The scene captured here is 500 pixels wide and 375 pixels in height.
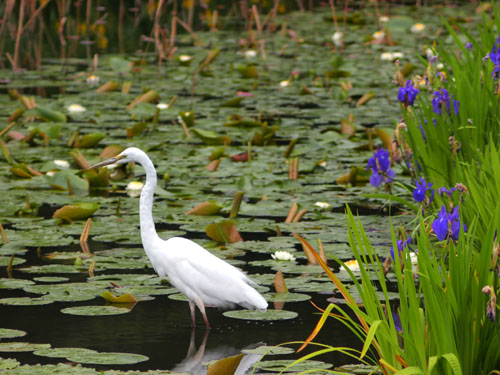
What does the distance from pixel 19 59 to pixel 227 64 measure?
2.21m

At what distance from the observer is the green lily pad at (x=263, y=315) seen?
372cm

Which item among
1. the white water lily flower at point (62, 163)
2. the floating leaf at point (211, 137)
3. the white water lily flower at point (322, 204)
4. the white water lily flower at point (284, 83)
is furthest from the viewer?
the white water lily flower at point (284, 83)

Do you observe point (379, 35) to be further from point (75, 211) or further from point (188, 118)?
point (75, 211)

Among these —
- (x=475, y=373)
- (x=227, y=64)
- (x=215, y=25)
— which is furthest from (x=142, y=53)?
(x=475, y=373)

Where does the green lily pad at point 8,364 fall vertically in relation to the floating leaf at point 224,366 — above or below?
below

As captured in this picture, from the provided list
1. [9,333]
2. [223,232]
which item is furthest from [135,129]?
[9,333]

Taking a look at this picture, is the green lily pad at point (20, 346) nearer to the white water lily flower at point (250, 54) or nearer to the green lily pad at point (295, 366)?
the green lily pad at point (295, 366)

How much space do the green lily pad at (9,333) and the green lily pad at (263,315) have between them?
84 cm

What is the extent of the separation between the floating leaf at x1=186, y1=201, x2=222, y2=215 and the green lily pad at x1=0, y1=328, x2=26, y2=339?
1.76 meters

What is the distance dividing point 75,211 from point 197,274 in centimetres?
143

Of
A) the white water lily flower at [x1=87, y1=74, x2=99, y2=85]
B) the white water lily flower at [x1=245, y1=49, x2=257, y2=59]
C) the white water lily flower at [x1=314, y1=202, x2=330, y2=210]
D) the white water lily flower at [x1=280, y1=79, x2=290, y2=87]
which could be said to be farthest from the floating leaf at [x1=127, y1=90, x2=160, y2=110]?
the white water lily flower at [x1=314, y1=202, x2=330, y2=210]

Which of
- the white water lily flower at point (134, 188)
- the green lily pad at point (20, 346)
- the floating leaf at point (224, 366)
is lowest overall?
the white water lily flower at point (134, 188)

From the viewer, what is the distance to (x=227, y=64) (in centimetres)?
1023

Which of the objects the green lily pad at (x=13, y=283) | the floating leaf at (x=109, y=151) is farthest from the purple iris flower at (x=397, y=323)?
the floating leaf at (x=109, y=151)
